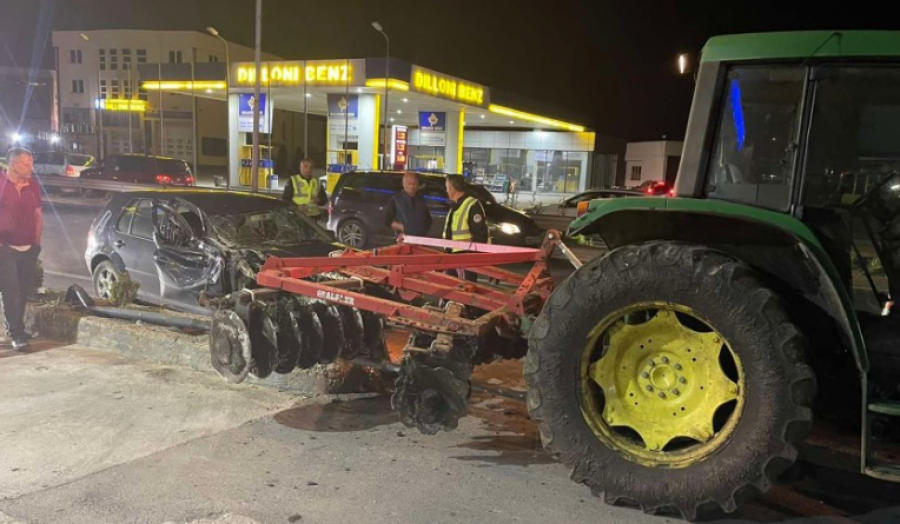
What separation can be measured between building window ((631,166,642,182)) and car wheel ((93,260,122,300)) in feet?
137

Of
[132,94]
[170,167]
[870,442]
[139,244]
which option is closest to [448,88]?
[170,167]

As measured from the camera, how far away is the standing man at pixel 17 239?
626 centimetres

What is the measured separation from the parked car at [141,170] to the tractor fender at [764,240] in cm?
2479

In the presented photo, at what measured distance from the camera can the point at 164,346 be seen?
6.00 metres

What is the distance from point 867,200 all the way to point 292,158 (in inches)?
2638

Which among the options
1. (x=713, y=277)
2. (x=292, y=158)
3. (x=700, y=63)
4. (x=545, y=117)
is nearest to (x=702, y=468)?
(x=713, y=277)

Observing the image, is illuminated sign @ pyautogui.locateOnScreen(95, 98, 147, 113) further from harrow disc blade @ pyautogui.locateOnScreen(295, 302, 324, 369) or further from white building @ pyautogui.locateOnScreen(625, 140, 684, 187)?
harrow disc blade @ pyautogui.locateOnScreen(295, 302, 324, 369)

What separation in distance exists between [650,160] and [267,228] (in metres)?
40.2

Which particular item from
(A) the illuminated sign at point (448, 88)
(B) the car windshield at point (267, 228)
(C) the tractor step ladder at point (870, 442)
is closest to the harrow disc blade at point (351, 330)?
(B) the car windshield at point (267, 228)

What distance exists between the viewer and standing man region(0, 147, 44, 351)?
626cm

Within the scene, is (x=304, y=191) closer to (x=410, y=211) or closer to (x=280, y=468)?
(x=410, y=211)

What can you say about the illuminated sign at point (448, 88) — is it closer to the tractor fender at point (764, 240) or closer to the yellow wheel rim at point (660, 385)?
the tractor fender at point (764, 240)

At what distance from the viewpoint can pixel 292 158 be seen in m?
67.0

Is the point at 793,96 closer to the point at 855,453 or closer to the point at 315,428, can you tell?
the point at 855,453
